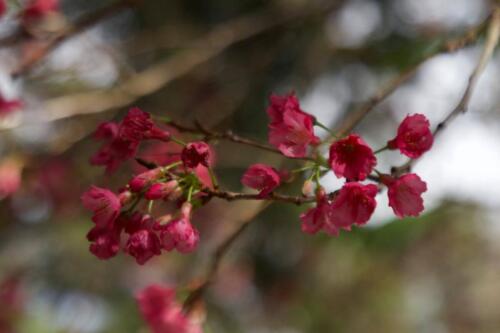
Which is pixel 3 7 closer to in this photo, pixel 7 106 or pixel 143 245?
pixel 7 106

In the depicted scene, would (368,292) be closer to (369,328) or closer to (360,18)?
(369,328)

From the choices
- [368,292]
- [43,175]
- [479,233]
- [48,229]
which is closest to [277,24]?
[43,175]

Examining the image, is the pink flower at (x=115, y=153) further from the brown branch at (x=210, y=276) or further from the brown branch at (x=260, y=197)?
the brown branch at (x=210, y=276)

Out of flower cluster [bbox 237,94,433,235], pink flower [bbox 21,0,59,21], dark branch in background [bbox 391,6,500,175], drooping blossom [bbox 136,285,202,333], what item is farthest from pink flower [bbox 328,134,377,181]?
pink flower [bbox 21,0,59,21]

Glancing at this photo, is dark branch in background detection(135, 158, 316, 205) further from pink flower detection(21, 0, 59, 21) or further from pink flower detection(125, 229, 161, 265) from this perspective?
pink flower detection(21, 0, 59, 21)

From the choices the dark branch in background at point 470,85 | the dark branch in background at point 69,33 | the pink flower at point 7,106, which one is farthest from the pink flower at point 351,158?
the pink flower at point 7,106
